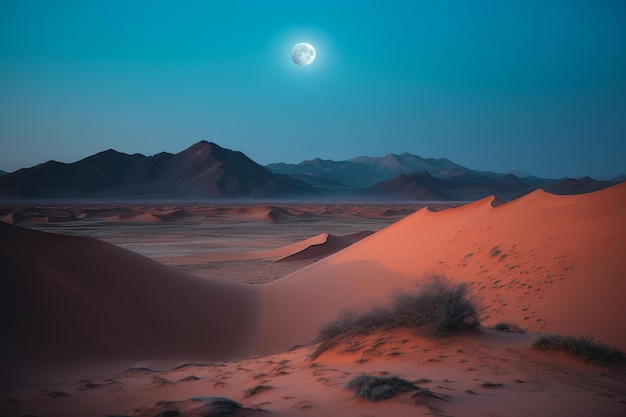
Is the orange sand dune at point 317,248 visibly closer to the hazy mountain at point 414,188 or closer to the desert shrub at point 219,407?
the desert shrub at point 219,407

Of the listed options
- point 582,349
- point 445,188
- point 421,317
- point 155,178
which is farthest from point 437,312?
point 155,178

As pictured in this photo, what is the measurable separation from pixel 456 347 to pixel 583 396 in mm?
1721

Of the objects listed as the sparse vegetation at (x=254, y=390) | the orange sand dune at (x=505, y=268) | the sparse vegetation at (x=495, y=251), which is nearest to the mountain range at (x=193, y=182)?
the orange sand dune at (x=505, y=268)

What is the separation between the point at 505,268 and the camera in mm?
10148

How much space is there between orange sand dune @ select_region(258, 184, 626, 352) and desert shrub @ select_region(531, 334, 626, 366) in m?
1.70

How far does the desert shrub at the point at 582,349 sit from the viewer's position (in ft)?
16.2

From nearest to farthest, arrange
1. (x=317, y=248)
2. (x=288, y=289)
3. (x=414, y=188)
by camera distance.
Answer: (x=288, y=289), (x=317, y=248), (x=414, y=188)

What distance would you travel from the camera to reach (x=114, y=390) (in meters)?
5.40

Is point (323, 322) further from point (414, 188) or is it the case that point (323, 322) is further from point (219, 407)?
point (414, 188)

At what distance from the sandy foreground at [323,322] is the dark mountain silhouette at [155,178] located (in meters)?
102

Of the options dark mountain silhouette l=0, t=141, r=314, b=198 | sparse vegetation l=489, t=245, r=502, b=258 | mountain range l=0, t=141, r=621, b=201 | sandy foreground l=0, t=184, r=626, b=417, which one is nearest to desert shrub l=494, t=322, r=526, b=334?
sandy foreground l=0, t=184, r=626, b=417

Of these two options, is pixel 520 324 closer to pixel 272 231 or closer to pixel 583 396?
pixel 583 396

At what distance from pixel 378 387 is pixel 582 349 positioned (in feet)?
9.29

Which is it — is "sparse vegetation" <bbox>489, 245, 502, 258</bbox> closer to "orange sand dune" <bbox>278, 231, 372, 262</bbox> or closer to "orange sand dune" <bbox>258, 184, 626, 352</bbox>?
"orange sand dune" <bbox>258, 184, 626, 352</bbox>
